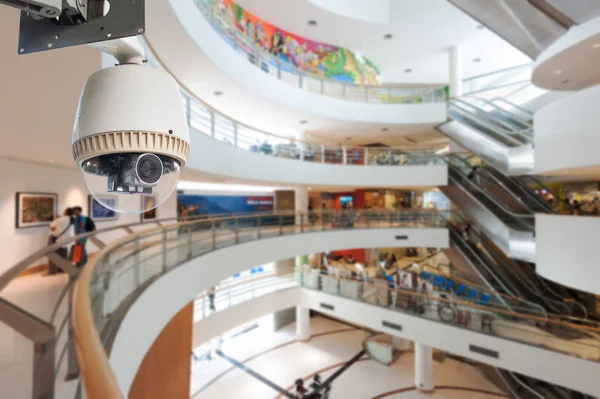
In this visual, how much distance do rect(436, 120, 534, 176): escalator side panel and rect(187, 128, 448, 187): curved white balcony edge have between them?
4.35 feet

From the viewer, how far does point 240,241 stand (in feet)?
24.5

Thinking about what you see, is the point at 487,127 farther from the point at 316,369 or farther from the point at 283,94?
the point at 316,369

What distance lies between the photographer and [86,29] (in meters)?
0.79

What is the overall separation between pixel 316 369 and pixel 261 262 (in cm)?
485

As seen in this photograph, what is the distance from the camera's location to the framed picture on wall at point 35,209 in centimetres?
590

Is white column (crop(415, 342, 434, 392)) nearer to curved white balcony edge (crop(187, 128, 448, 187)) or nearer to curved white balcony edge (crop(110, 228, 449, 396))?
curved white balcony edge (crop(110, 228, 449, 396))

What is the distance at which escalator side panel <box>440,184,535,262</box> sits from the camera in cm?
771

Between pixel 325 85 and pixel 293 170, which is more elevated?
pixel 325 85

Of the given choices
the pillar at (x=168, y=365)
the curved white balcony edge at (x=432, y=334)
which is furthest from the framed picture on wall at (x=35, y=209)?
the curved white balcony edge at (x=432, y=334)

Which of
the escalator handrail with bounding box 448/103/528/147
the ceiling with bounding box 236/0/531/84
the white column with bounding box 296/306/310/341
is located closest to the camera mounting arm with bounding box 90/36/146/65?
the escalator handrail with bounding box 448/103/528/147

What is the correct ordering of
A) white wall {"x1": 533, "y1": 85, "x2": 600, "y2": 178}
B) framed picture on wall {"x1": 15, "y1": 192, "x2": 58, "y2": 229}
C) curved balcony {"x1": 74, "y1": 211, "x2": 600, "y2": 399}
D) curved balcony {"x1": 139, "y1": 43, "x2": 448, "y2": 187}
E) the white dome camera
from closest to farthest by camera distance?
the white dome camera → curved balcony {"x1": 74, "y1": 211, "x2": 600, "y2": 399} → white wall {"x1": 533, "y1": 85, "x2": 600, "y2": 178} → framed picture on wall {"x1": 15, "y1": 192, "x2": 58, "y2": 229} → curved balcony {"x1": 139, "y1": 43, "x2": 448, "y2": 187}

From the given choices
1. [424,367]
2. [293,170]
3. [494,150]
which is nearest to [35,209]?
[293,170]

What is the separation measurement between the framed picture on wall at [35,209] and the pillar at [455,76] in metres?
12.8

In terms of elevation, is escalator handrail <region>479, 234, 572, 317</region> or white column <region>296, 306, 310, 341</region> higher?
escalator handrail <region>479, 234, 572, 317</region>
